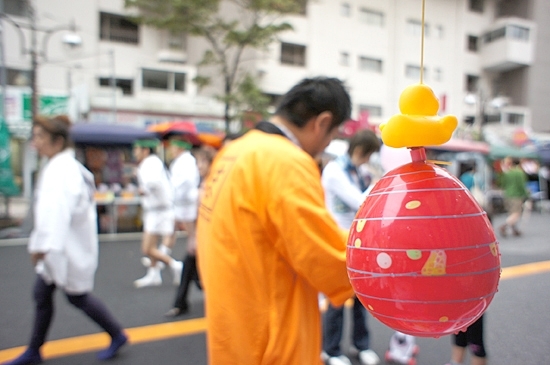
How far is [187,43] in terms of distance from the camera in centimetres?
1477

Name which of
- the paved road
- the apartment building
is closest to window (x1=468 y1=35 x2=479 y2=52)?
the apartment building

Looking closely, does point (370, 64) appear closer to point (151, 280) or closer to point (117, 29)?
point (117, 29)

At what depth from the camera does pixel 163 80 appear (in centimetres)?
1914

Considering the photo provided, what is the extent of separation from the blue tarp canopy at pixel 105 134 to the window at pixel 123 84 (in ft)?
28.6

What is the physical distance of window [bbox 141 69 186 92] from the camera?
731 inches

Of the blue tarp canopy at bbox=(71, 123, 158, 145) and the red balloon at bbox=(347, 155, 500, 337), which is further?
the blue tarp canopy at bbox=(71, 123, 158, 145)

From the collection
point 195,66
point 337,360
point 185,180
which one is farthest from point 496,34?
point 195,66

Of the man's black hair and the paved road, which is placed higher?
the man's black hair

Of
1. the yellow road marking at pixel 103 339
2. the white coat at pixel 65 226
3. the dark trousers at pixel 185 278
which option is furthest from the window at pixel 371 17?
the white coat at pixel 65 226

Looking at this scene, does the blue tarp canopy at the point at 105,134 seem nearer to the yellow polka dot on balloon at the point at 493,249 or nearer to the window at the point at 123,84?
the window at the point at 123,84

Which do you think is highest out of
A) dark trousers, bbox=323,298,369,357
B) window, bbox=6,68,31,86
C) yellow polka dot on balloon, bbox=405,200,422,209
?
window, bbox=6,68,31,86

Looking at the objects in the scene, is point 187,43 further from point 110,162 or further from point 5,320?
point 5,320

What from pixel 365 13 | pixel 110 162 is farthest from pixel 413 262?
pixel 365 13

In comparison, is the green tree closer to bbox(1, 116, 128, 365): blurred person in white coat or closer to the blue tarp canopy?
the blue tarp canopy
